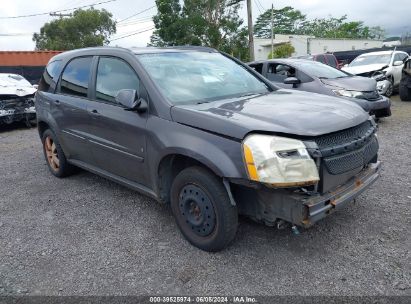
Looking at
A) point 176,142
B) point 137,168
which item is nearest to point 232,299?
point 176,142

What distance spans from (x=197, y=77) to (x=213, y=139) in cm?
111

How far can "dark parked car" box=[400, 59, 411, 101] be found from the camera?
37.9 feet

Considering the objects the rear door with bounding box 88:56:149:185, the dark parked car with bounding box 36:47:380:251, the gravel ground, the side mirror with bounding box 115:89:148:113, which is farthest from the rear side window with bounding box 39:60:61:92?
the side mirror with bounding box 115:89:148:113

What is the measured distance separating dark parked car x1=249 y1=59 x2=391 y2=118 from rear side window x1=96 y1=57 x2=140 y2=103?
3823mm

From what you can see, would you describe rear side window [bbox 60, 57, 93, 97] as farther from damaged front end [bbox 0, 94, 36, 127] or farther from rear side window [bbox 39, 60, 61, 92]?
damaged front end [bbox 0, 94, 36, 127]

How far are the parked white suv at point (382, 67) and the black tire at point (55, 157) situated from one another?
31.4 ft

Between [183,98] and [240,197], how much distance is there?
→ 42.2 inches

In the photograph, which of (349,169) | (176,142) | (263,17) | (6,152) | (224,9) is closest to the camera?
(349,169)

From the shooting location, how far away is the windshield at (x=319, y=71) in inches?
317

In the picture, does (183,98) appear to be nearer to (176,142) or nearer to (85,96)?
(176,142)

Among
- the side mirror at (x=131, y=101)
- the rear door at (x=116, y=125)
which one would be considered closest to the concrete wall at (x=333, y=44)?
the rear door at (x=116, y=125)

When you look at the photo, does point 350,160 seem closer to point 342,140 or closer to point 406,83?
point 342,140

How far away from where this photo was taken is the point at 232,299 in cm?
270

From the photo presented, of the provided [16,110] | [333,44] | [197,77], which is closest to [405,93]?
[197,77]
